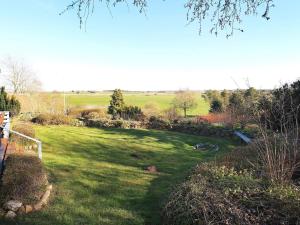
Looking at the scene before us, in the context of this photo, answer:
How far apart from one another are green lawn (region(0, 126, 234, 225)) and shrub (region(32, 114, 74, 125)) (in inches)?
267

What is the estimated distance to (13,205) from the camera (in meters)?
8.28

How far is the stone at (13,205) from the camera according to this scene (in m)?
8.23

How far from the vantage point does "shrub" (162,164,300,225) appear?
5715mm

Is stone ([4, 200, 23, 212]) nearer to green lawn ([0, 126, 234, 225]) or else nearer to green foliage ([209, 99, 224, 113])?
green lawn ([0, 126, 234, 225])

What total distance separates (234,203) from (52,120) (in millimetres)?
25625

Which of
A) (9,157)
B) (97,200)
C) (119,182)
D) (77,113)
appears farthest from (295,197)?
(77,113)

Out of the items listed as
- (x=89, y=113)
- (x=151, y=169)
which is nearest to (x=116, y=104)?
(x=89, y=113)

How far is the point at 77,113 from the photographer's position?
38156mm

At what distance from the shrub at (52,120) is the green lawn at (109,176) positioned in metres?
6.78

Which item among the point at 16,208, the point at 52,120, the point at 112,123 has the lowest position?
the point at 112,123

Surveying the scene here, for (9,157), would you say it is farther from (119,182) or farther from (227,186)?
(227,186)

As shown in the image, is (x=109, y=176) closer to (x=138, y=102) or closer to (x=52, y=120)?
(x=52, y=120)

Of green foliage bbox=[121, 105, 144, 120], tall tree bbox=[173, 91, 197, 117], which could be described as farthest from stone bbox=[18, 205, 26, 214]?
tall tree bbox=[173, 91, 197, 117]

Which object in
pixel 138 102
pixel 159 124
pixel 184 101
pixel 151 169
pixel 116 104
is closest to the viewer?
pixel 151 169
